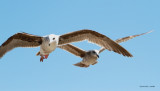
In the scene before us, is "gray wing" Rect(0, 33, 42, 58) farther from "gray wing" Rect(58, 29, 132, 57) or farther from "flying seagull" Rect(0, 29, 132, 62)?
"gray wing" Rect(58, 29, 132, 57)

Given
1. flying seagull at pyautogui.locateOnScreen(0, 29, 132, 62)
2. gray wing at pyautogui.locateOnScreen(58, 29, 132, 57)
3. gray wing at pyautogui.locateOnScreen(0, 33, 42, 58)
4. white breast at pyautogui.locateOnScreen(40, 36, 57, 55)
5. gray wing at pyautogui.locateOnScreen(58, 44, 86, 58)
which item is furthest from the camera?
gray wing at pyautogui.locateOnScreen(58, 44, 86, 58)

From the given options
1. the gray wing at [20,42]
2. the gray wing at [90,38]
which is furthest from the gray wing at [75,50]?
the gray wing at [20,42]

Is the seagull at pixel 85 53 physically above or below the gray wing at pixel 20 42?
above

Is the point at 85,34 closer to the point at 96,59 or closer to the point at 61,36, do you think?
the point at 61,36

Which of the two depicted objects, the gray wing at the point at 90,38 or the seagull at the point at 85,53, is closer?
the gray wing at the point at 90,38

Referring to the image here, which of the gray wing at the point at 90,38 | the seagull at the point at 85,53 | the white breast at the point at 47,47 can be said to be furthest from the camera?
the seagull at the point at 85,53

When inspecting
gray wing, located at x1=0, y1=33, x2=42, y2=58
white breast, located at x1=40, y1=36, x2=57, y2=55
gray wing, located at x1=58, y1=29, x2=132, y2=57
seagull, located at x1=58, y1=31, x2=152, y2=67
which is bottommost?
white breast, located at x1=40, y1=36, x2=57, y2=55

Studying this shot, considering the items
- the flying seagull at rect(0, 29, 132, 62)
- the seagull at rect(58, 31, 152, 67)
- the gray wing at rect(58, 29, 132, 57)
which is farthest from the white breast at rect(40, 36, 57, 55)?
the seagull at rect(58, 31, 152, 67)

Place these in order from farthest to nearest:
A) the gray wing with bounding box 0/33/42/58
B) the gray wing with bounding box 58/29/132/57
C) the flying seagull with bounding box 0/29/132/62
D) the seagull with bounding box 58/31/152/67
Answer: the seagull with bounding box 58/31/152/67 → the gray wing with bounding box 58/29/132/57 → the gray wing with bounding box 0/33/42/58 → the flying seagull with bounding box 0/29/132/62

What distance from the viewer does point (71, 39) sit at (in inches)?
524

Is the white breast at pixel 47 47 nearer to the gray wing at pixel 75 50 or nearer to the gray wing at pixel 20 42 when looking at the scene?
the gray wing at pixel 20 42

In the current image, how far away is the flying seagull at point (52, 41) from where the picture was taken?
12.5m

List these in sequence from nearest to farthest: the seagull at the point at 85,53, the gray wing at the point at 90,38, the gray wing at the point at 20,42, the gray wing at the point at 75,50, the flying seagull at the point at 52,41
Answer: the flying seagull at the point at 52,41, the gray wing at the point at 20,42, the gray wing at the point at 90,38, the seagull at the point at 85,53, the gray wing at the point at 75,50

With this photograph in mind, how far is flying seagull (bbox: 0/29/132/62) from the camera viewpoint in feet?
40.9
